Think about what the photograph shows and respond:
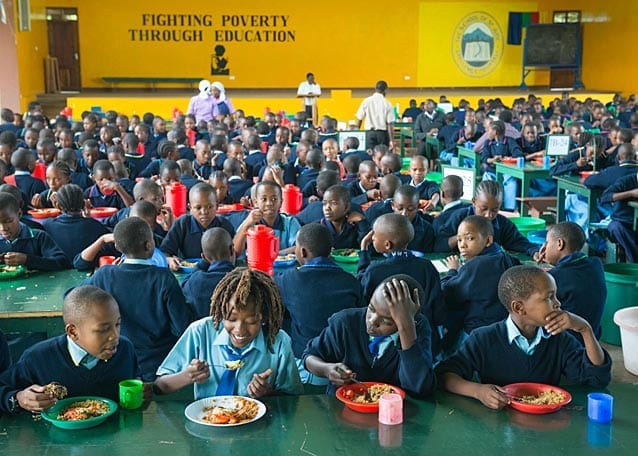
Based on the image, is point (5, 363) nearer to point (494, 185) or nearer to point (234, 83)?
point (494, 185)

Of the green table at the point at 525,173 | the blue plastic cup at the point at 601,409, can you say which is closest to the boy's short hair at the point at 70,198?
the blue plastic cup at the point at 601,409

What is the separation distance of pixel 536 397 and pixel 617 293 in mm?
2727

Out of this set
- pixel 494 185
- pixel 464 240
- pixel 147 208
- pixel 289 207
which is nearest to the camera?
pixel 464 240

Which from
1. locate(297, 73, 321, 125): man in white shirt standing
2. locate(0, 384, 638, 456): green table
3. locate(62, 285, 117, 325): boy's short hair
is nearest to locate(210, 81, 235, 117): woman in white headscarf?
locate(297, 73, 321, 125): man in white shirt standing

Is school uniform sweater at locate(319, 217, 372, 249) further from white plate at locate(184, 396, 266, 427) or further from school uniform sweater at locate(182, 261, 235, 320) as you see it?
white plate at locate(184, 396, 266, 427)

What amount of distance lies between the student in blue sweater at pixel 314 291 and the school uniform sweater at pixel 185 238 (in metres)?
1.17

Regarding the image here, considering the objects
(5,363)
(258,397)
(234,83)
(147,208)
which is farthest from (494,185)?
(234,83)

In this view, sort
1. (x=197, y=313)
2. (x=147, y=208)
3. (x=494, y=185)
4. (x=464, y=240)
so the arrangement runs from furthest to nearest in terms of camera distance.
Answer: (x=494, y=185) < (x=147, y=208) < (x=464, y=240) < (x=197, y=313)

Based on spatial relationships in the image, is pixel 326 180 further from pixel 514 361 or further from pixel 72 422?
pixel 72 422

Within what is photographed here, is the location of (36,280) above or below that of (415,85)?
below

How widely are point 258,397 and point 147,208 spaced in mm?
2248

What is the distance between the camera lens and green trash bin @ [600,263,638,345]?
202 inches

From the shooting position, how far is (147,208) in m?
4.73

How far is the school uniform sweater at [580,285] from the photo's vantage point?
407cm
